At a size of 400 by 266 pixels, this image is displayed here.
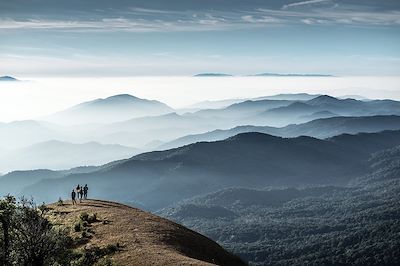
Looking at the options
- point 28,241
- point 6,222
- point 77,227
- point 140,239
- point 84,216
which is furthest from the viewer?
point 84,216

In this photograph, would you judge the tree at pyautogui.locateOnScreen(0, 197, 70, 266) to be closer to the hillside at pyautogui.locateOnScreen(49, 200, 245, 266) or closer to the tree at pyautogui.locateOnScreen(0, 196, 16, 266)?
the tree at pyautogui.locateOnScreen(0, 196, 16, 266)

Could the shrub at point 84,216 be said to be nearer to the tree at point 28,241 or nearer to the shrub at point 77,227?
the shrub at point 77,227

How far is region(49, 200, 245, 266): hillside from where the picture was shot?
46.9 metres

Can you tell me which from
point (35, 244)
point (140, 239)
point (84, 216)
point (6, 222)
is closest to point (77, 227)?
point (84, 216)

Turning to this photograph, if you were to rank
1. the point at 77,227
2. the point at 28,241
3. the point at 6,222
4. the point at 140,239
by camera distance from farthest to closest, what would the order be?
the point at 77,227, the point at 140,239, the point at 6,222, the point at 28,241

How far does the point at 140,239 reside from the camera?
54.2 meters

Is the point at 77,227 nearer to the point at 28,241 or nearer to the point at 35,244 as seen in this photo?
the point at 35,244

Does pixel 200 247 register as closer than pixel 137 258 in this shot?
No

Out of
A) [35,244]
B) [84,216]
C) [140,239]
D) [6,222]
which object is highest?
[6,222]

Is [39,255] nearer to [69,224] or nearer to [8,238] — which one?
[8,238]

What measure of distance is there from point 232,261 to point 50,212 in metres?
27.8

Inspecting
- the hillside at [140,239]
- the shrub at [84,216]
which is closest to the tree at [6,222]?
the hillside at [140,239]

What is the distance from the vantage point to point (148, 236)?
185 feet

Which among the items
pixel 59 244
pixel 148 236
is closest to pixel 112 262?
pixel 59 244
